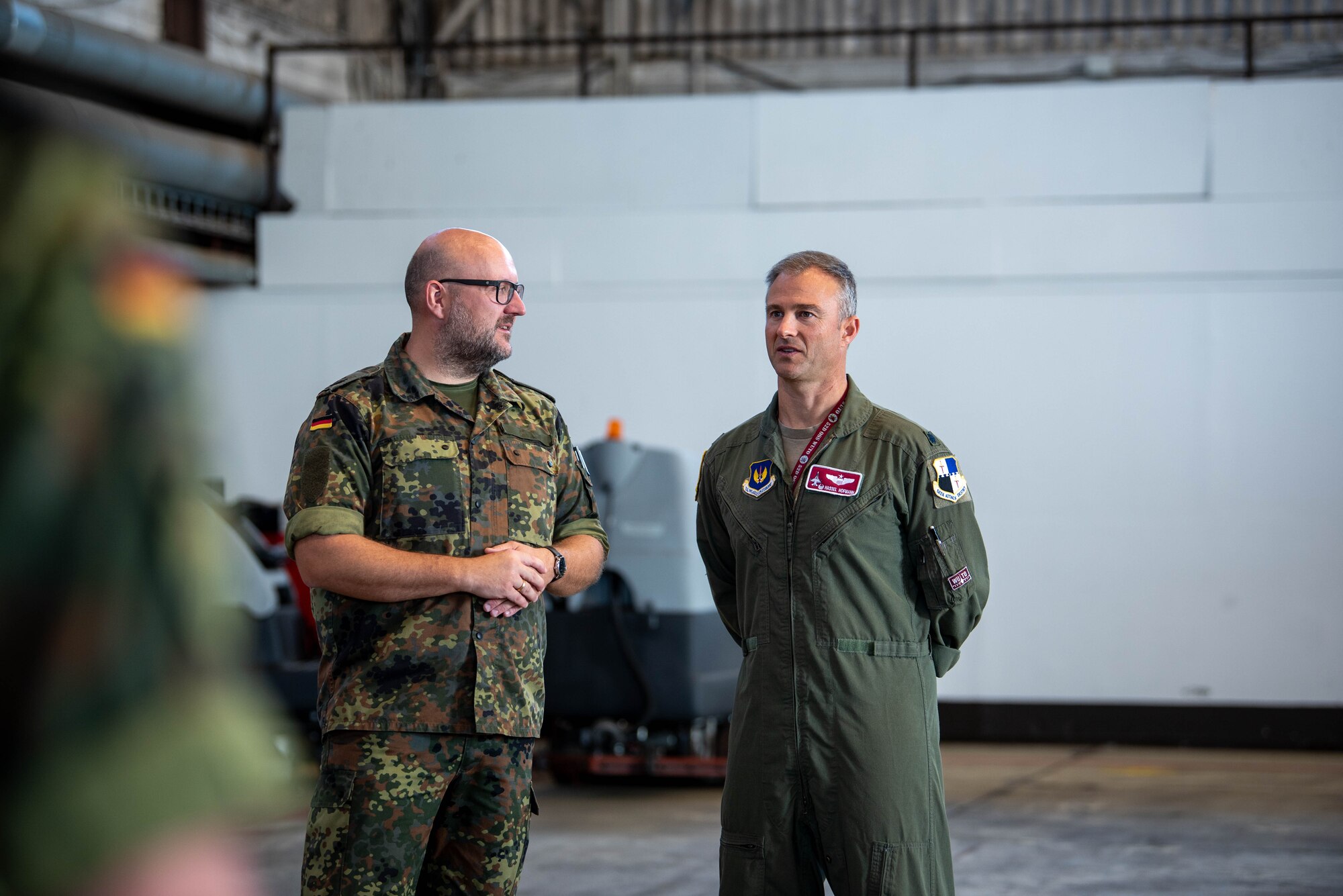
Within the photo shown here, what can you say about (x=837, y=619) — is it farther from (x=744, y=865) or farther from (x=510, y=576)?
(x=510, y=576)

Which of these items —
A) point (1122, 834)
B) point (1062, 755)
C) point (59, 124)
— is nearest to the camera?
point (59, 124)

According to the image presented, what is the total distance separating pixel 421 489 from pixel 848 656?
86 centimetres

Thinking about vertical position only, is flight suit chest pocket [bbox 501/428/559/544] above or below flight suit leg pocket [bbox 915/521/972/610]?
above

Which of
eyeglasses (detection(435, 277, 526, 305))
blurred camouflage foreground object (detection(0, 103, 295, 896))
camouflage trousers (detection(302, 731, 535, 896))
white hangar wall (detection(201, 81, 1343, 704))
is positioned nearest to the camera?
blurred camouflage foreground object (detection(0, 103, 295, 896))

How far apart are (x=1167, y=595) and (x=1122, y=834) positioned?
2.75 metres

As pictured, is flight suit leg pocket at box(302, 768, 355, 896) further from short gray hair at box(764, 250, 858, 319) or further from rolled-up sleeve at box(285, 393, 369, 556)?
short gray hair at box(764, 250, 858, 319)

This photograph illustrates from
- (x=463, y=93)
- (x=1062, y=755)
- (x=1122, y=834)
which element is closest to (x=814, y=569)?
(x=1122, y=834)

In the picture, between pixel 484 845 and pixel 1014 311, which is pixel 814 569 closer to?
pixel 484 845

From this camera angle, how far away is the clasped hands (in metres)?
2.45

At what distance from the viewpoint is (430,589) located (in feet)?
7.94

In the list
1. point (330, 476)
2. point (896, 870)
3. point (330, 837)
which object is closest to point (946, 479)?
point (896, 870)

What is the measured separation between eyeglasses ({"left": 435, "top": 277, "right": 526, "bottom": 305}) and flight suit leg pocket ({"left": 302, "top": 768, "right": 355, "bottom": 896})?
0.92 m

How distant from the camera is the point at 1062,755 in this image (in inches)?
314

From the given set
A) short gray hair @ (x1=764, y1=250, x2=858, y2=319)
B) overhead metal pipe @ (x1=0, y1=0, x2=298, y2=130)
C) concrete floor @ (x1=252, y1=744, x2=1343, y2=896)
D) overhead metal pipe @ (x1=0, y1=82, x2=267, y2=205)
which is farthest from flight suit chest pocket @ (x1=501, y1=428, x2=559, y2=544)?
overhead metal pipe @ (x1=0, y1=82, x2=267, y2=205)
